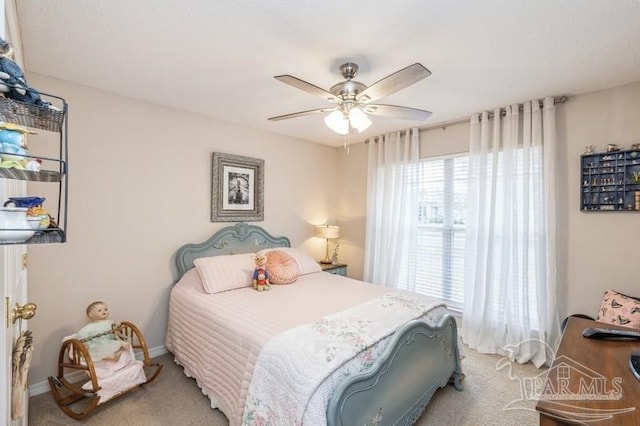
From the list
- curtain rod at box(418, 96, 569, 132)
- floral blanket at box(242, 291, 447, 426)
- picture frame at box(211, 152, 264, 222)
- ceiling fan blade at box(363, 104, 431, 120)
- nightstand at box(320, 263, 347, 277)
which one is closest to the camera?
floral blanket at box(242, 291, 447, 426)

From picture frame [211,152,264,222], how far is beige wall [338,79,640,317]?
3.11m

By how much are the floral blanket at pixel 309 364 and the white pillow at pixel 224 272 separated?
1160 mm

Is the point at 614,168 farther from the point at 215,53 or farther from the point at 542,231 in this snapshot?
the point at 215,53

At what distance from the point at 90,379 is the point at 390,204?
3332mm

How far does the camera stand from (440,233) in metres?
3.61

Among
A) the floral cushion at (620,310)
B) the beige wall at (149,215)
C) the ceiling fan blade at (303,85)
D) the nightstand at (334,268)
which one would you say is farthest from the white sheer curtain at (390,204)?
the ceiling fan blade at (303,85)

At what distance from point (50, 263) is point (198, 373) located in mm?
1451

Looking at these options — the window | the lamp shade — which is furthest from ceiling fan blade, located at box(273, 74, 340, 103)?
the lamp shade

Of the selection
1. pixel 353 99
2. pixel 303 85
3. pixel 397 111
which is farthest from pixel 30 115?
pixel 397 111

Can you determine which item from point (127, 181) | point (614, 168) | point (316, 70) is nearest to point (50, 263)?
point (127, 181)

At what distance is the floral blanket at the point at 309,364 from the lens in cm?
143

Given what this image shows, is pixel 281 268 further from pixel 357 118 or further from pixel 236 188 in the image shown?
pixel 357 118

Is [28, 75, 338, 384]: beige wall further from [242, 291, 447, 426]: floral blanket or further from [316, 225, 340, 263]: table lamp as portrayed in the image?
[242, 291, 447, 426]: floral blanket

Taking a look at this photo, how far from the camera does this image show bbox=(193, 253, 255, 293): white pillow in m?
2.73
